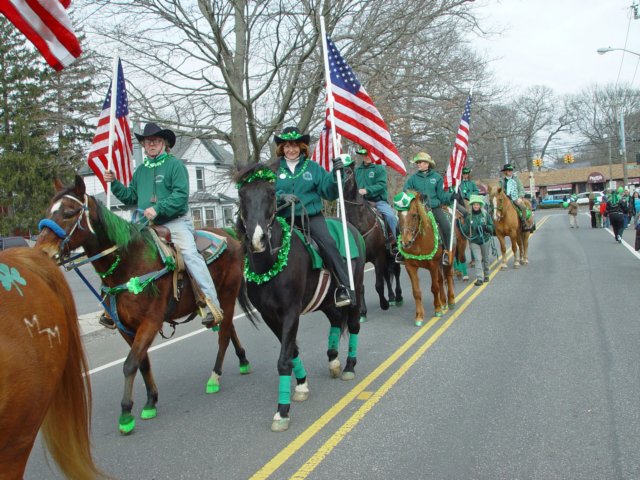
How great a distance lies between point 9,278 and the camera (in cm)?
284

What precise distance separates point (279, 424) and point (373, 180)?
6822 millimetres

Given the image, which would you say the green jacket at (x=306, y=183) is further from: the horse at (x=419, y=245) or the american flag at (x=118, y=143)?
the horse at (x=419, y=245)

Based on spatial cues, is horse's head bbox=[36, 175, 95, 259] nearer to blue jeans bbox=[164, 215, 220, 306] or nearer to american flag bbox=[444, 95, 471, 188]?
blue jeans bbox=[164, 215, 220, 306]

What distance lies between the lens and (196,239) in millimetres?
6504

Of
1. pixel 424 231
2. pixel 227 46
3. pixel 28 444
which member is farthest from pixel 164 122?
pixel 28 444

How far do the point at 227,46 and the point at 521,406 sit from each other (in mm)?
12710

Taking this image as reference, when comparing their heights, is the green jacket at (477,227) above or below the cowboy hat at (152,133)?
below

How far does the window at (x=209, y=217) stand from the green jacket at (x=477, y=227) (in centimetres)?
3140

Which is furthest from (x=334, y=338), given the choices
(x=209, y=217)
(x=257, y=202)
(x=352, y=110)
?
(x=209, y=217)

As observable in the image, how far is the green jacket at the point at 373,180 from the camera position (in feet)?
36.4

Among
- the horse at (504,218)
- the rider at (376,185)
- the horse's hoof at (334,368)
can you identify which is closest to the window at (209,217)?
the horse at (504,218)

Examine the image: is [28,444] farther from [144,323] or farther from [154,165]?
[154,165]

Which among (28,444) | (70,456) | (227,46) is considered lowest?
(70,456)

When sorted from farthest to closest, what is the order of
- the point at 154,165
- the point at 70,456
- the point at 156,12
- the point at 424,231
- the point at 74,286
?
the point at 74,286, the point at 156,12, the point at 424,231, the point at 154,165, the point at 70,456
